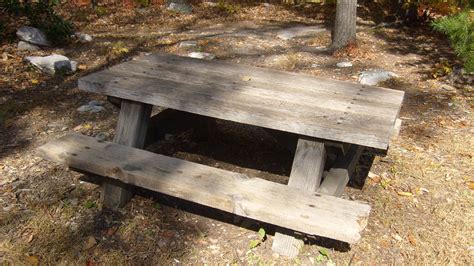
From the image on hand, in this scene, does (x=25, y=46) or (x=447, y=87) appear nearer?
(x=447, y=87)

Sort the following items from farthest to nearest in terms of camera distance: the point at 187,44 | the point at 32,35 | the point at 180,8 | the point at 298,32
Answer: the point at 180,8
the point at 298,32
the point at 187,44
the point at 32,35

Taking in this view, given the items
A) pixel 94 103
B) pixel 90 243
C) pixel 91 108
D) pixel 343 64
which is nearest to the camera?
pixel 90 243

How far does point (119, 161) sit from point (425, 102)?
12.9ft

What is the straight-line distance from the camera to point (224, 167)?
13.5 feet

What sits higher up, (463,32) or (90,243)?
(463,32)

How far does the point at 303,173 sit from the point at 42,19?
6343 millimetres

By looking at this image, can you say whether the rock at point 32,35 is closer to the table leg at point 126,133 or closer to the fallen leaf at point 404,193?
the table leg at point 126,133

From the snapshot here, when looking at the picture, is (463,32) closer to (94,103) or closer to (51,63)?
(94,103)

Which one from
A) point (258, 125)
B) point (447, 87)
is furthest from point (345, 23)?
point (258, 125)

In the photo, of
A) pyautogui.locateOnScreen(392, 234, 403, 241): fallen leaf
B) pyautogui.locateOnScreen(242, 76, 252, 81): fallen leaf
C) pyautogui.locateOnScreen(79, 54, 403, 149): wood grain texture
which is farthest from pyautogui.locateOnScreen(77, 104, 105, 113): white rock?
pyautogui.locateOnScreen(392, 234, 403, 241): fallen leaf

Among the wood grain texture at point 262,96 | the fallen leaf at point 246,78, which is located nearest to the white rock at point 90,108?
the wood grain texture at point 262,96

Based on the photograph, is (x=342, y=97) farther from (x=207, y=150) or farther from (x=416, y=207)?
(x=207, y=150)

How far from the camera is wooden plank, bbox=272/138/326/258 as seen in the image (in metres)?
2.89

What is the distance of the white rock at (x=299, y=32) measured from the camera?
864cm
